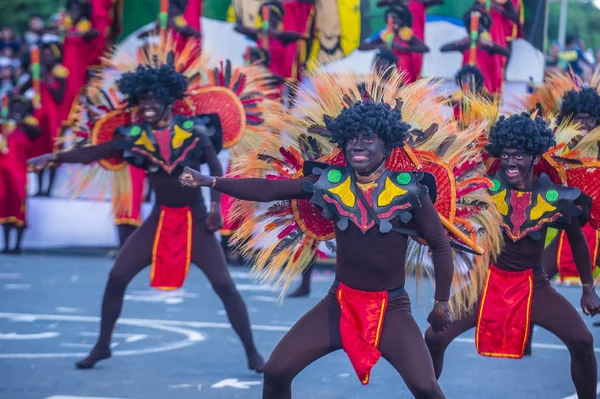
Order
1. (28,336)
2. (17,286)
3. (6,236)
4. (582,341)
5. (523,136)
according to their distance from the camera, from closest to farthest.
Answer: (582,341), (523,136), (28,336), (17,286), (6,236)

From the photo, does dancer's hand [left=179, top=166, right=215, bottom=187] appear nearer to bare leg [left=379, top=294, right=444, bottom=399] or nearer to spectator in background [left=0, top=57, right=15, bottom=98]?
bare leg [left=379, top=294, right=444, bottom=399]

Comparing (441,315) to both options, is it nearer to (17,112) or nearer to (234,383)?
(234,383)

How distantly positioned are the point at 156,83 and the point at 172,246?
3.64 ft

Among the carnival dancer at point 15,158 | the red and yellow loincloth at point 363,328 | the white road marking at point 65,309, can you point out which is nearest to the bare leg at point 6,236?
the carnival dancer at point 15,158

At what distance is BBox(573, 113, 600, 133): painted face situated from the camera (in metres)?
7.45

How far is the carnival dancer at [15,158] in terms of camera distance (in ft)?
46.5

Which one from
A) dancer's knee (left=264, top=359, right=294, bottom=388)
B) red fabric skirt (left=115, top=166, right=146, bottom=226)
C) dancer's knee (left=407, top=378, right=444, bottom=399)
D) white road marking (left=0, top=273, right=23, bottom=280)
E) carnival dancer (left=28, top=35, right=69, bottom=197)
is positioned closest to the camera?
dancer's knee (left=407, top=378, right=444, bottom=399)

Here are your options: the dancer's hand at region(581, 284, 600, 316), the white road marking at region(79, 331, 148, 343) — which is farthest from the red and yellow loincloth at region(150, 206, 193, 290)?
the dancer's hand at region(581, 284, 600, 316)

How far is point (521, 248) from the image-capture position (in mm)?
5957

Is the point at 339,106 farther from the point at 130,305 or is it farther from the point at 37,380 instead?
the point at 130,305

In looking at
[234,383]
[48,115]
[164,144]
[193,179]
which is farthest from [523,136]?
[48,115]

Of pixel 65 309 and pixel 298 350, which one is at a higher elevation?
pixel 298 350

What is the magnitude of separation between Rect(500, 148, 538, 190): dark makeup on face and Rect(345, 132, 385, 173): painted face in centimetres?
107

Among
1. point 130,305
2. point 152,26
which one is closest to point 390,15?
point 152,26
